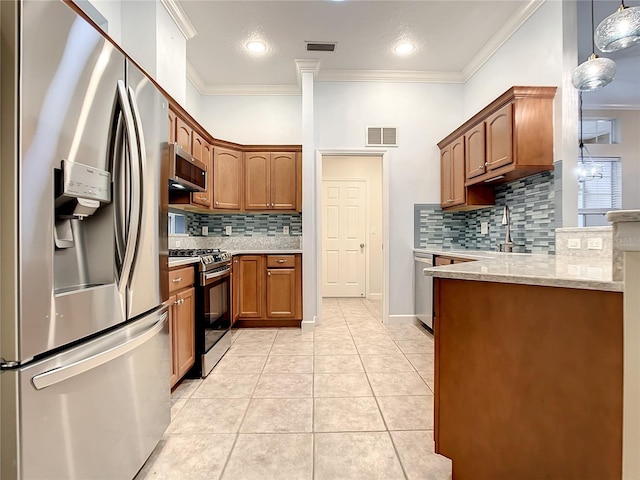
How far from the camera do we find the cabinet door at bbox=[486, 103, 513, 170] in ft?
8.20

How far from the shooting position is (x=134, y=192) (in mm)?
1198

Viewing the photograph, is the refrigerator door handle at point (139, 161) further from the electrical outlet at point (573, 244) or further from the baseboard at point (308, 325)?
the baseboard at point (308, 325)

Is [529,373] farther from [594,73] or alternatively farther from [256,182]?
[256,182]

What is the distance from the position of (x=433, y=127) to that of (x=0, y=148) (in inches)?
160

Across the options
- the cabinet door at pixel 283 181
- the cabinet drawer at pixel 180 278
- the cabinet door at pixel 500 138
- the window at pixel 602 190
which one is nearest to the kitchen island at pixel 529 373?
the cabinet drawer at pixel 180 278

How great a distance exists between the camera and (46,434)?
2.89 ft

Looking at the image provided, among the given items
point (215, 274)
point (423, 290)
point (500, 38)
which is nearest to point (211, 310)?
point (215, 274)

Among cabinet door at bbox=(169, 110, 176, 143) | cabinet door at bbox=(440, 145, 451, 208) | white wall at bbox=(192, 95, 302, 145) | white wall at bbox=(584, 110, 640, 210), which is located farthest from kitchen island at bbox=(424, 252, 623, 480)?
white wall at bbox=(584, 110, 640, 210)

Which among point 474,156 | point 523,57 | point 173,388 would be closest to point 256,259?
point 173,388

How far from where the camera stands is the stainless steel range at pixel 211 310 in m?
2.38

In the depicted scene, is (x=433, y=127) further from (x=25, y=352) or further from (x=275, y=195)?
(x=25, y=352)

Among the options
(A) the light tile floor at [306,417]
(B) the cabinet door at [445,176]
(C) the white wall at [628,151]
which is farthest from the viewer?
(C) the white wall at [628,151]

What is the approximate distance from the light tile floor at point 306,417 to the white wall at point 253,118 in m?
2.73

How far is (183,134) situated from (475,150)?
111 inches
